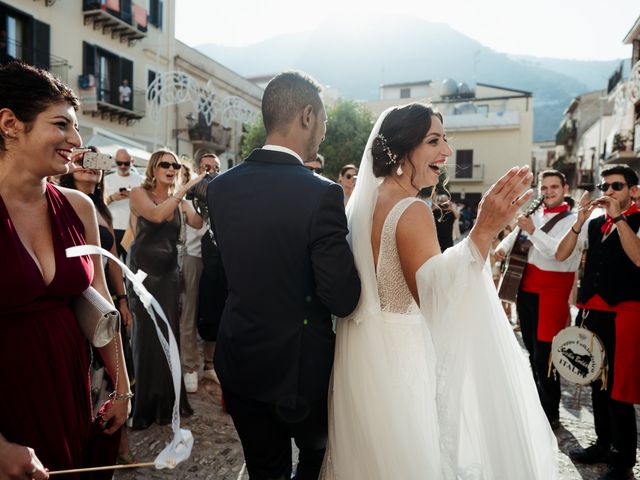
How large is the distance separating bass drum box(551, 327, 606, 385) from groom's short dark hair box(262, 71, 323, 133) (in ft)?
9.26

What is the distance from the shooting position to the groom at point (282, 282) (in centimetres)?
192

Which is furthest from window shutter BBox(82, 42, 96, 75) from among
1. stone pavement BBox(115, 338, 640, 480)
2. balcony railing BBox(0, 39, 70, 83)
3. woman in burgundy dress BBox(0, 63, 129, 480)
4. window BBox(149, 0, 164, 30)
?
woman in burgundy dress BBox(0, 63, 129, 480)

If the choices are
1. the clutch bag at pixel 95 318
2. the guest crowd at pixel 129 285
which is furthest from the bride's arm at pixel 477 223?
the clutch bag at pixel 95 318

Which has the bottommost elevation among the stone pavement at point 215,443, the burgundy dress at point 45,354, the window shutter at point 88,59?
the stone pavement at point 215,443

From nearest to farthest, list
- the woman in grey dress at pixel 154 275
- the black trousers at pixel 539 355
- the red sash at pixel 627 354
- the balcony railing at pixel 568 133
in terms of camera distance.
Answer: the red sash at pixel 627 354, the woman in grey dress at pixel 154 275, the black trousers at pixel 539 355, the balcony railing at pixel 568 133

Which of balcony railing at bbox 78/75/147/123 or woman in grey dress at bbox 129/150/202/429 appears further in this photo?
balcony railing at bbox 78/75/147/123

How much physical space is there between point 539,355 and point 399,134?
291cm

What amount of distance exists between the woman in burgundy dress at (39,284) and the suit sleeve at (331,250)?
853mm

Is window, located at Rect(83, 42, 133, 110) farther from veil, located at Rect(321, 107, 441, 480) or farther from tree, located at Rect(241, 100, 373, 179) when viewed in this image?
veil, located at Rect(321, 107, 441, 480)

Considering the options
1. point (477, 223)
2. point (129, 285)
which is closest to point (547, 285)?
point (477, 223)

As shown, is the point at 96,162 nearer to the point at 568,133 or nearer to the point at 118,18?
the point at 118,18

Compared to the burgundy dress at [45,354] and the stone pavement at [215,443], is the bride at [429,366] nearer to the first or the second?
the burgundy dress at [45,354]

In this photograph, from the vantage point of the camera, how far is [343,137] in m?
26.0

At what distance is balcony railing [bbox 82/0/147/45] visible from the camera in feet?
54.7
